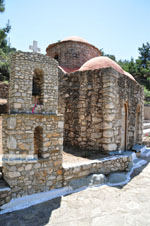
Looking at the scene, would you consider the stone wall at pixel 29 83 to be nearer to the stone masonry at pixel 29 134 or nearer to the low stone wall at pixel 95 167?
the stone masonry at pixel 29 134

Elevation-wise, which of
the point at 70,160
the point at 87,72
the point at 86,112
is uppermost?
the point at 87,72

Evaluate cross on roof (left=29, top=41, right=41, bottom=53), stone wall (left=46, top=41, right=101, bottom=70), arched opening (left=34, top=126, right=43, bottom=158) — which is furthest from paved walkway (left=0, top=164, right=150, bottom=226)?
stone wall (left=46, top=41, right=101, bottom=70)

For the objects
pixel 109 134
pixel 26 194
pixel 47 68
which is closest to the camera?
pixel 26 194

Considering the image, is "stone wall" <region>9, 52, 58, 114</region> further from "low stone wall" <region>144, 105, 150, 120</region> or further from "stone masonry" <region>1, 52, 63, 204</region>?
"low stone wall" <region>144, 105, 150, 120</region>

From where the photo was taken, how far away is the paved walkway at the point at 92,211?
308 centimetres

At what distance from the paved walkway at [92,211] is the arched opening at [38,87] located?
2.61m

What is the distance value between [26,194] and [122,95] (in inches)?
199

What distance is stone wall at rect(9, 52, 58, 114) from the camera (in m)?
3.79

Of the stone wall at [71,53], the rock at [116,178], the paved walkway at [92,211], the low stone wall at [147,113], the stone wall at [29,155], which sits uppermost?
the stone wall at [71,53]

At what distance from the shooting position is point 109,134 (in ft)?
19.1

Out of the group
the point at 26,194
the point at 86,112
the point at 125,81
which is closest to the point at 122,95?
the point at 125,81

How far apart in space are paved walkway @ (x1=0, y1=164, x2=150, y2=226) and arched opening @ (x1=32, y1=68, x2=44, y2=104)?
8.55 feet

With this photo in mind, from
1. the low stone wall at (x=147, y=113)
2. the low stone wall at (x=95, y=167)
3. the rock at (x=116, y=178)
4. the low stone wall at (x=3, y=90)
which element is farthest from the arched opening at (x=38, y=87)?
the low stone wall at (x=147, y=113)

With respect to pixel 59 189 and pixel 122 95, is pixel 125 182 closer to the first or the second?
pixel 59 189
